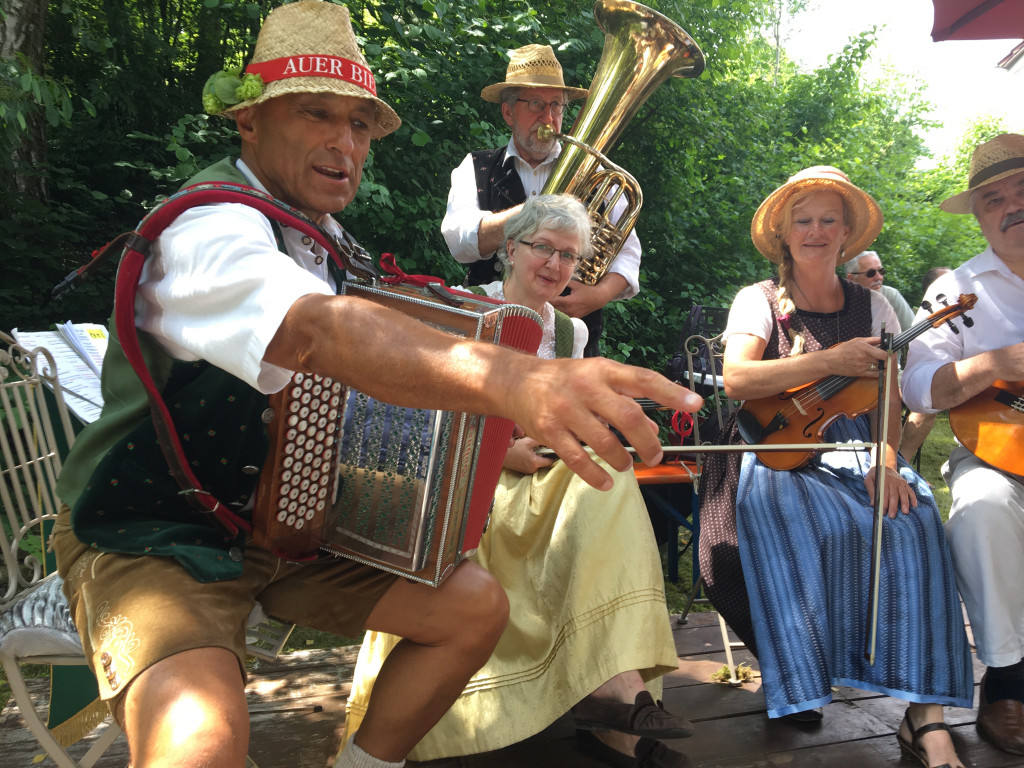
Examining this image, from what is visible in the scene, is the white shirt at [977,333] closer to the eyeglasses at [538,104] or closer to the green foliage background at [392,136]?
the eyeglasses at [538,104]

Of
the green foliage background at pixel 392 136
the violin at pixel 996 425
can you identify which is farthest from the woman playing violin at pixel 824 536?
the green foliage background at pixel 392 136

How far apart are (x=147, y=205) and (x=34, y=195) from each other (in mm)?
592

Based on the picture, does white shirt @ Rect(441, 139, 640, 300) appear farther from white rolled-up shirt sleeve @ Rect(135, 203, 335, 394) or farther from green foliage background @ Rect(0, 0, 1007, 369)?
white rolled-up shirt sleeve @ Rect(135, 203, 335, 394)

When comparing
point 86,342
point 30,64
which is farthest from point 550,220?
point 30,64

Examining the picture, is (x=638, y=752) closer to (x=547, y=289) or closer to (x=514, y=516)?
(x=514, y=516)

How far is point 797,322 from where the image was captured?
2.67 meters

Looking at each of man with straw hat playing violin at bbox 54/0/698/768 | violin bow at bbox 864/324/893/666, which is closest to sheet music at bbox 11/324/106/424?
man with straw hat playing violin at bbox 54/0/698/768

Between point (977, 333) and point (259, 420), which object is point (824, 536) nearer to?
point (977, 333)

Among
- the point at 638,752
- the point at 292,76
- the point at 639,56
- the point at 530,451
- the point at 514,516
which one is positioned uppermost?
the point at 639,56

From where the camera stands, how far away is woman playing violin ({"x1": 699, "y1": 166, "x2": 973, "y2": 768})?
2.25 meters

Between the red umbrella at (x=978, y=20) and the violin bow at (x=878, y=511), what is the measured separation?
5.58ft

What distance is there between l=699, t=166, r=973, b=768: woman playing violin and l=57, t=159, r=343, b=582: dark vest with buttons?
1587 millimetres

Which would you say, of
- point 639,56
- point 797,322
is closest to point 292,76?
point 797,322

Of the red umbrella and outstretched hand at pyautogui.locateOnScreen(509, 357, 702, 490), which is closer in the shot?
outstretched hand at pyautogui.locateOnScreen(509, 357, 702, 490)
